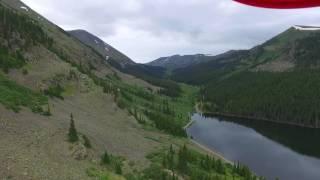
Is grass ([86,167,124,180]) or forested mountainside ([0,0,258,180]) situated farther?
forested mountainside ([0,0,258,180])

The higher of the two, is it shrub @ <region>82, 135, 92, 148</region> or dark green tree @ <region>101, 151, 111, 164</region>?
shrub @ <region>82, 135, 92, 148</region>

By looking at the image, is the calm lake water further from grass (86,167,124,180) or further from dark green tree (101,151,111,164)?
grass (86,167,124,180)

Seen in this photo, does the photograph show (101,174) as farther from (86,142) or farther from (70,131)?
(70,131)

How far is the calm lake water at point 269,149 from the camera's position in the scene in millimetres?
123244

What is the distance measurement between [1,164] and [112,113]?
69.7 m

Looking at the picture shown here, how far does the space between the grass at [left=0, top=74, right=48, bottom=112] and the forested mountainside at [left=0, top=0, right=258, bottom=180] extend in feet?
0.76

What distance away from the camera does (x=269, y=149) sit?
152m

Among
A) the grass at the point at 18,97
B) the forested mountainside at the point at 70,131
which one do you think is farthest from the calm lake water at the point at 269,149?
the grass at the point at 18,97

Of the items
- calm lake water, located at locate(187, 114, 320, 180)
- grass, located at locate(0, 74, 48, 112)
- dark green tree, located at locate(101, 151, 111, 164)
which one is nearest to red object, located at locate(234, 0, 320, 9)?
dark green tree, located at locate(101, 151, 111, 164)

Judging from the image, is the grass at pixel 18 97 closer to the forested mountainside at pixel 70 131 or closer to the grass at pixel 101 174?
the forested mountainside at pixel 70 131

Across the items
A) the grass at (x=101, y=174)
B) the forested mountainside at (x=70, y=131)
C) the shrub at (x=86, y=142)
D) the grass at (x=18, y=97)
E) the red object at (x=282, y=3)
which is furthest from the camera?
the grass at (x=18, y=97)

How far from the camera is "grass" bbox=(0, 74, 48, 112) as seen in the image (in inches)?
3719

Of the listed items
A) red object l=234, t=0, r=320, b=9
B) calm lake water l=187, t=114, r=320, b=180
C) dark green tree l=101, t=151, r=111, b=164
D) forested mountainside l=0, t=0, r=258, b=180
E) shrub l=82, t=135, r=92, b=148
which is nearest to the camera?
red object l=234, t=0, r=320, b=9

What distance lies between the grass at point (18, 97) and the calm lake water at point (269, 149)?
5151 centimetres
